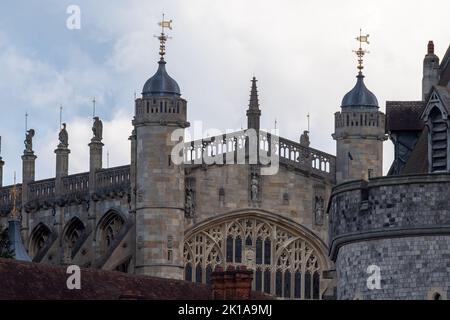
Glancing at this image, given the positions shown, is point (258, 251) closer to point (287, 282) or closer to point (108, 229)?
point (287, 282)

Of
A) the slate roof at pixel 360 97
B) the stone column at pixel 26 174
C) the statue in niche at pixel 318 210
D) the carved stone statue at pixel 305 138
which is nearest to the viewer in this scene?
the slate roof at pixel 360 97

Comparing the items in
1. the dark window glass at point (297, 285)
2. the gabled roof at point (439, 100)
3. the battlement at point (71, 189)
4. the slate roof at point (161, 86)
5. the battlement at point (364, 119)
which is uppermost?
the slate roof at point (161, 86)

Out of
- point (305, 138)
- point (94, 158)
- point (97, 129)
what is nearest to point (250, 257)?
point (305, 138)

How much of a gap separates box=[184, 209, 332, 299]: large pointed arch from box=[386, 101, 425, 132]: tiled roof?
4255 cm

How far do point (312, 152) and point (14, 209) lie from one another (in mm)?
12195

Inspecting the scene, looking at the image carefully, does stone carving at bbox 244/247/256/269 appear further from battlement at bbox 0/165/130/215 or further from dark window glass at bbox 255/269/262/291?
battlement at bbox 0/165/130/215

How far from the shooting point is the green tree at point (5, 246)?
94137 mm

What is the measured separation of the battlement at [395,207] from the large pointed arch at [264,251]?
49103 mm

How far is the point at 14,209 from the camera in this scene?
367 ft

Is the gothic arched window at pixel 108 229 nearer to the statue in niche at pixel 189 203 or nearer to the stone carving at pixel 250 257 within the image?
the statue in niche at pixel 189 203

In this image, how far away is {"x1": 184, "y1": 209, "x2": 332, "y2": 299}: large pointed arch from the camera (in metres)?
104

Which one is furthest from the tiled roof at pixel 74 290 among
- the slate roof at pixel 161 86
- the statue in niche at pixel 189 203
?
the statue in niche at pixel 189 203

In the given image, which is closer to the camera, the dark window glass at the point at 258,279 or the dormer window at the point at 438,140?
the dormer window at the point at 438,140

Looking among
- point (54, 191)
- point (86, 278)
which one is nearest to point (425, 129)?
Result: point (86, 278)
